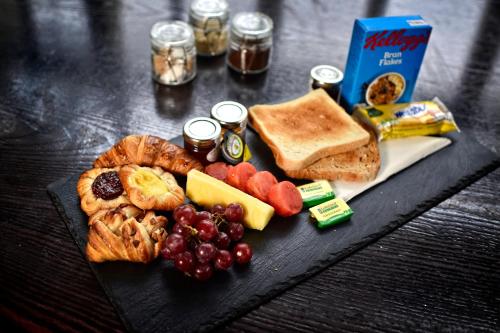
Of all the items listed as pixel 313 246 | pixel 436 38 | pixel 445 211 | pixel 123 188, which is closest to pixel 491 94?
pixel 436 38

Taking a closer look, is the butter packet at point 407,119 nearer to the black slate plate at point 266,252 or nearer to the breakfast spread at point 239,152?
the breakfast spread at point 239,152

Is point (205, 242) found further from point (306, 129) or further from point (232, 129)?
point (306, 129)

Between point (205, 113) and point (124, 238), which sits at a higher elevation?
point (124, 238)

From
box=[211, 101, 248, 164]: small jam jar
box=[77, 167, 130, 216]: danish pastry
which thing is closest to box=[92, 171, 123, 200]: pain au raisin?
box=[77, 167, 130, 216]: danish pastry

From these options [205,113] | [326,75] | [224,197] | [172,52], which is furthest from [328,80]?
[224,197]

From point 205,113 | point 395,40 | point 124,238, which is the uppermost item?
point 395,40

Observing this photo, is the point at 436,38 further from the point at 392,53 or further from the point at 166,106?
the point at 166,106

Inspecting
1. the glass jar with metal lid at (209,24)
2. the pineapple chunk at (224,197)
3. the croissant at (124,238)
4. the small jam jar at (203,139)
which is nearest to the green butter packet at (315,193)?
the pineapple chunk at (224,197)
